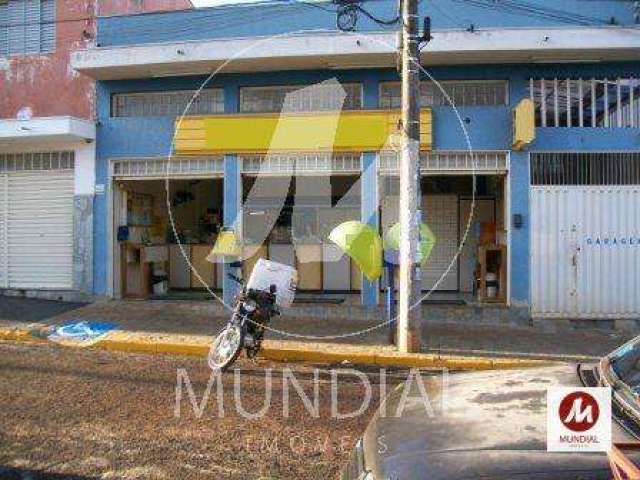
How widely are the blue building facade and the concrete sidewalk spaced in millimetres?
1138

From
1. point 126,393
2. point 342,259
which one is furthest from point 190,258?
point 126,393

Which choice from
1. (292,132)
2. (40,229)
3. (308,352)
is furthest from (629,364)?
(40,229)

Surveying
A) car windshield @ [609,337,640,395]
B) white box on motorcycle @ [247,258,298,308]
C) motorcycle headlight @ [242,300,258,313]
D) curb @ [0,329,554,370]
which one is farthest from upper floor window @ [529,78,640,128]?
car windshield @ [609,337,640,395]

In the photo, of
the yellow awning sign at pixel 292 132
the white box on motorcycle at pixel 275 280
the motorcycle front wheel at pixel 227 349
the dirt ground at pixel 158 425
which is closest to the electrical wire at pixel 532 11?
the yellow awning sign at pixel 292 132

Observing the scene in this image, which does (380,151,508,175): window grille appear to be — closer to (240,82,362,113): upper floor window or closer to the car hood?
(240,82,362,113): upper floor window

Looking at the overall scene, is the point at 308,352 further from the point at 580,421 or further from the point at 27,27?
the point at 27,27

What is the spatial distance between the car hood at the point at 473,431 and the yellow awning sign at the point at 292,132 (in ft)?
25.7

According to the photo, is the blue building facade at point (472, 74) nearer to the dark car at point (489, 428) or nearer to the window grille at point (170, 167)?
the window grille at point (170, 167)

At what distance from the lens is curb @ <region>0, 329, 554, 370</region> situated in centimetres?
801

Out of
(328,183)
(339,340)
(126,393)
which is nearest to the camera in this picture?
(126,393)

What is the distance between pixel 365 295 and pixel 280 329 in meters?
1.90

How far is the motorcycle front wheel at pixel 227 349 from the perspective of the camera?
7.20 metres

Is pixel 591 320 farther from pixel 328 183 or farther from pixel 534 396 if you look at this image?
pixel 534 396

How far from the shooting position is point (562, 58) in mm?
10719
